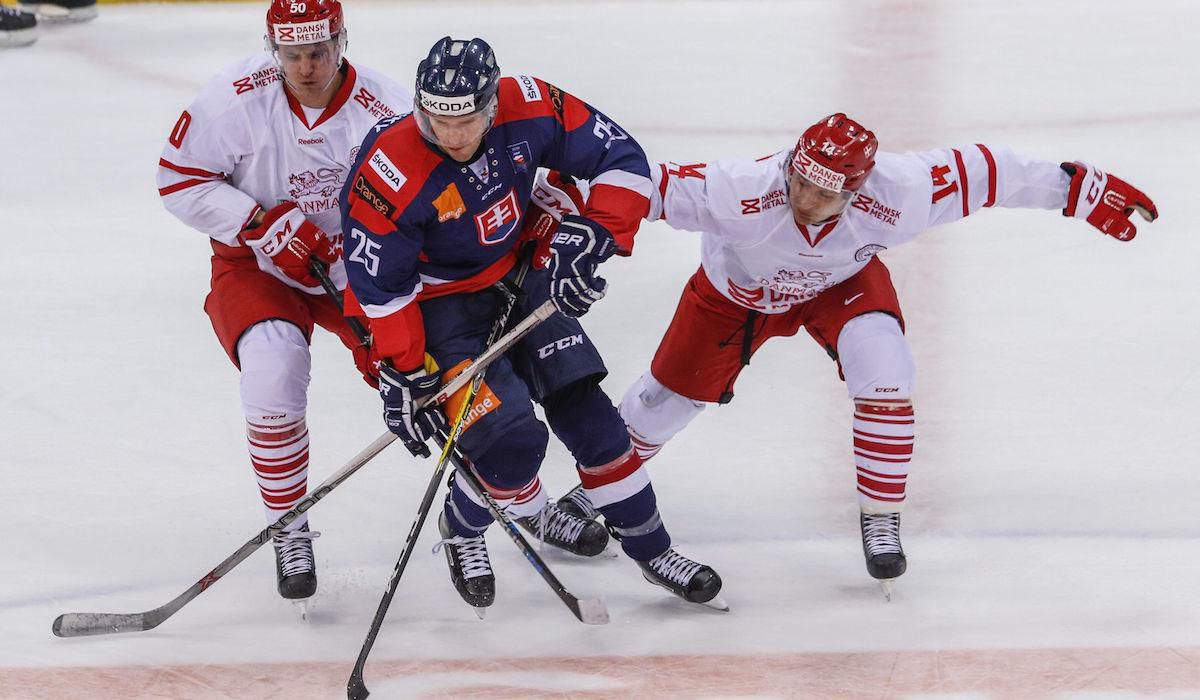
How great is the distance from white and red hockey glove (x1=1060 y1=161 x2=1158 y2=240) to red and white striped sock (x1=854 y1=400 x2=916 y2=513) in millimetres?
625

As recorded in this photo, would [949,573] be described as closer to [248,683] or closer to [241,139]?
[248,683]

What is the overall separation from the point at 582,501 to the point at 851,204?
1003mm

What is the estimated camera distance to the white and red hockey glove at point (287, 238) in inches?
131

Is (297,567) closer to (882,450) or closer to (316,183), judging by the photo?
(316,183)

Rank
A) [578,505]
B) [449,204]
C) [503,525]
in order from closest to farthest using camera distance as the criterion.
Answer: [449,204], [503,525], [578,505]

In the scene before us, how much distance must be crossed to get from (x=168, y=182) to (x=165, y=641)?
1024mm

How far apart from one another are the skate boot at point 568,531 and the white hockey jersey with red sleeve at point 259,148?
74cm

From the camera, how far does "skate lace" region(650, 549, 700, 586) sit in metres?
A: 3.27

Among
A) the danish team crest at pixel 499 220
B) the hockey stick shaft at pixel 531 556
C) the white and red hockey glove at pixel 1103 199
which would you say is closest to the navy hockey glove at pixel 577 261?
the danish team crest at pixel 499 220

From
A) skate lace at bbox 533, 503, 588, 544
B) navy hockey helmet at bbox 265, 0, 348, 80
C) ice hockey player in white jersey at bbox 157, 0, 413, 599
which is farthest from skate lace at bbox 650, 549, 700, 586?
navy hockey helmet at bbox 265, 0, 348, 80

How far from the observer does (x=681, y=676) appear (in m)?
3.04

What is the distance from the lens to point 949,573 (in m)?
3.38

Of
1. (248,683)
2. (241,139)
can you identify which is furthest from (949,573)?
(241,139)

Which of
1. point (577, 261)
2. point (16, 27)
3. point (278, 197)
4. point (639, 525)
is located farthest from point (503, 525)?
point (16, 27)
